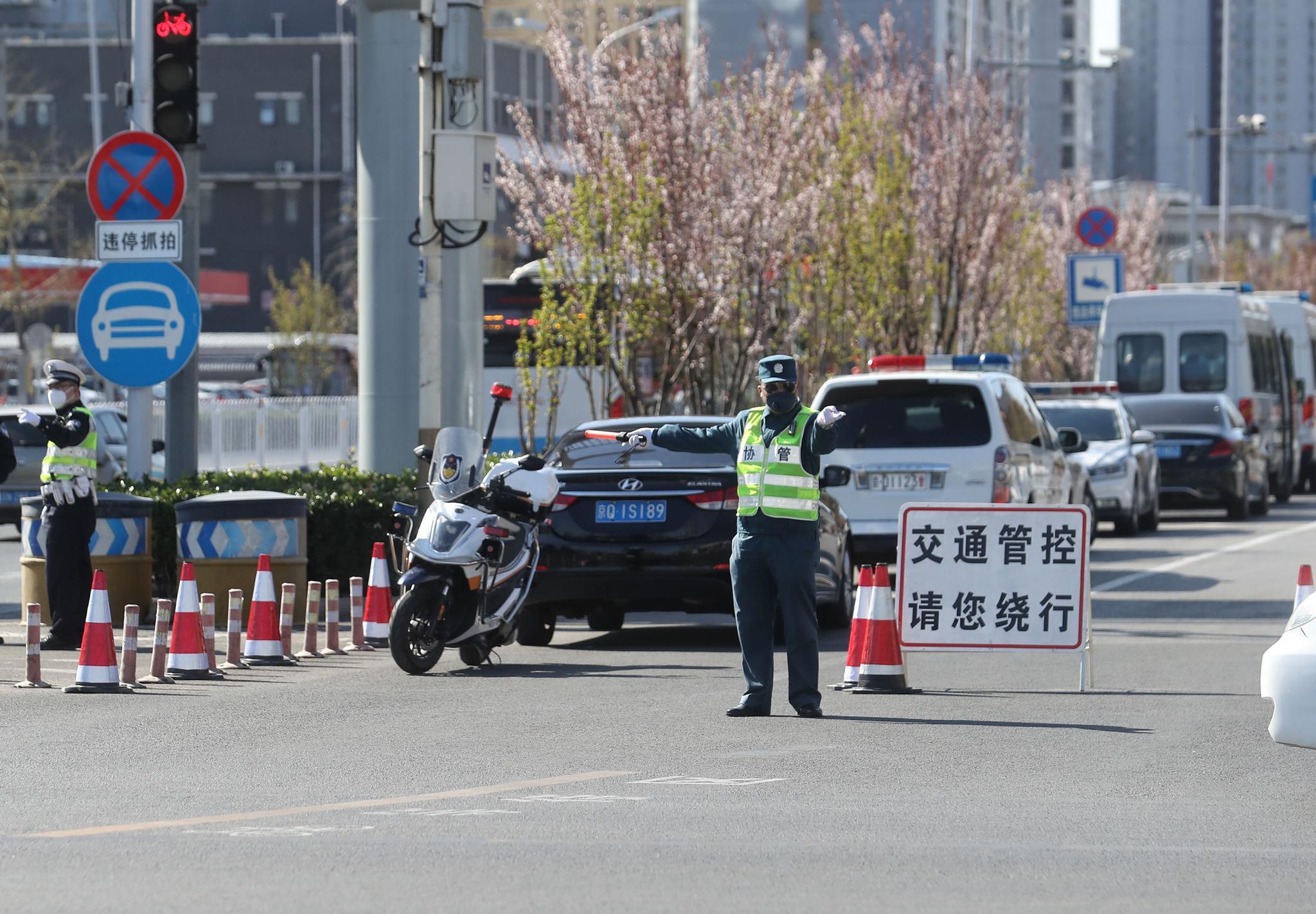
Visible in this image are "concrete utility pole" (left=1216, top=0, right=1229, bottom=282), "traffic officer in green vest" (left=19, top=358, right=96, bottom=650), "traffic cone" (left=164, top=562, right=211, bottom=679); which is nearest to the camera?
"traffic cone" (left=164, top=562, right=211, bottom=679)

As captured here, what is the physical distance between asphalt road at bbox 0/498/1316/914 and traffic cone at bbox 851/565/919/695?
18cm

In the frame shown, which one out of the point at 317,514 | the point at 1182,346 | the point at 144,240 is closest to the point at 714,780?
the point at 144,240

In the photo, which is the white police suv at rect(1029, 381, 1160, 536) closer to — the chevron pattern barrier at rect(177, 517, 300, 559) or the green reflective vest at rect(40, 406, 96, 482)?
the chevron pattern barrier at rect(177, 517, 300, 559)

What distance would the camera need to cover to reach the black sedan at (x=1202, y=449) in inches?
1177

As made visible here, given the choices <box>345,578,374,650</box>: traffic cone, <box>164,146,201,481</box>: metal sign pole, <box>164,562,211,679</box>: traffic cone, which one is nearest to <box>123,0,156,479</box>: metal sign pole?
<box>164,146,201,481</box>: metal sign pole

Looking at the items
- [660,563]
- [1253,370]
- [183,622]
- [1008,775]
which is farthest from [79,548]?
[1253,370]

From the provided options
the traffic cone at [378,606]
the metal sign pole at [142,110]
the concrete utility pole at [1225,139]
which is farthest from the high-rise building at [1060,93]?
the traffic cone at [378,606]

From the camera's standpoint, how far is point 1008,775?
29.8 ft

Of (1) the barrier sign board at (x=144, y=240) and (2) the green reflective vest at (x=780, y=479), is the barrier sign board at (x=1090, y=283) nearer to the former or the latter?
(1) the barrier sign board at (x=144, y=240)

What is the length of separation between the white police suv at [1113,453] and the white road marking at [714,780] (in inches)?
656

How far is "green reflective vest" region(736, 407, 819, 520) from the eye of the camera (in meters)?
11.1

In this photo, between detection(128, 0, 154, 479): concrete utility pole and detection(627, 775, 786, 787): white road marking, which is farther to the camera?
detection(128, 0, 154, 479): concrete utility pole

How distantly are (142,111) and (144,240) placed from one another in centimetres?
141

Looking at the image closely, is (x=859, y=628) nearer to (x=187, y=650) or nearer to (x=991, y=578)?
(x=991, y=578)
